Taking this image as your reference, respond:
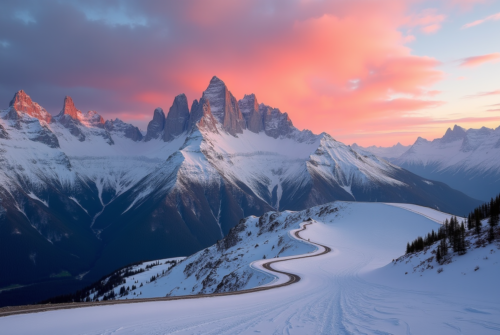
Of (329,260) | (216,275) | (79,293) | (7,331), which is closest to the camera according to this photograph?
(7,331)

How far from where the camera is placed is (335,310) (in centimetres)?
1880

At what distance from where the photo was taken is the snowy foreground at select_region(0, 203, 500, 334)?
569 inches

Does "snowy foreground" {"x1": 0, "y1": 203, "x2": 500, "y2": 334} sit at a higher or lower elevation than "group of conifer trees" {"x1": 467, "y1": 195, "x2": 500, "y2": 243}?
lower

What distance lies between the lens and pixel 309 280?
113ft

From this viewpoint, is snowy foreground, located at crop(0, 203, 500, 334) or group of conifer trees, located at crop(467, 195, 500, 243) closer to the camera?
snowy foreground, located at crop(0, 203, 500, 334)

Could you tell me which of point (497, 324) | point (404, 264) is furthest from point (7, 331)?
point (404, 264)

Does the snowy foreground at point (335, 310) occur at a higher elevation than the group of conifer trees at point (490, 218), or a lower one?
lower

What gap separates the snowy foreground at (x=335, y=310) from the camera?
47.4ft

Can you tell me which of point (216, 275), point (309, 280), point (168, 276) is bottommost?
point (168, 276)

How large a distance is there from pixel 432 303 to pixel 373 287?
10.1m

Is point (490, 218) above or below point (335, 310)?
above

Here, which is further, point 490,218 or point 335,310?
point 490,218

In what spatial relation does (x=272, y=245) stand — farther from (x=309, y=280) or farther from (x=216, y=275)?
(x=309, y=280)

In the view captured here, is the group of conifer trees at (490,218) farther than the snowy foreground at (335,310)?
Yes
